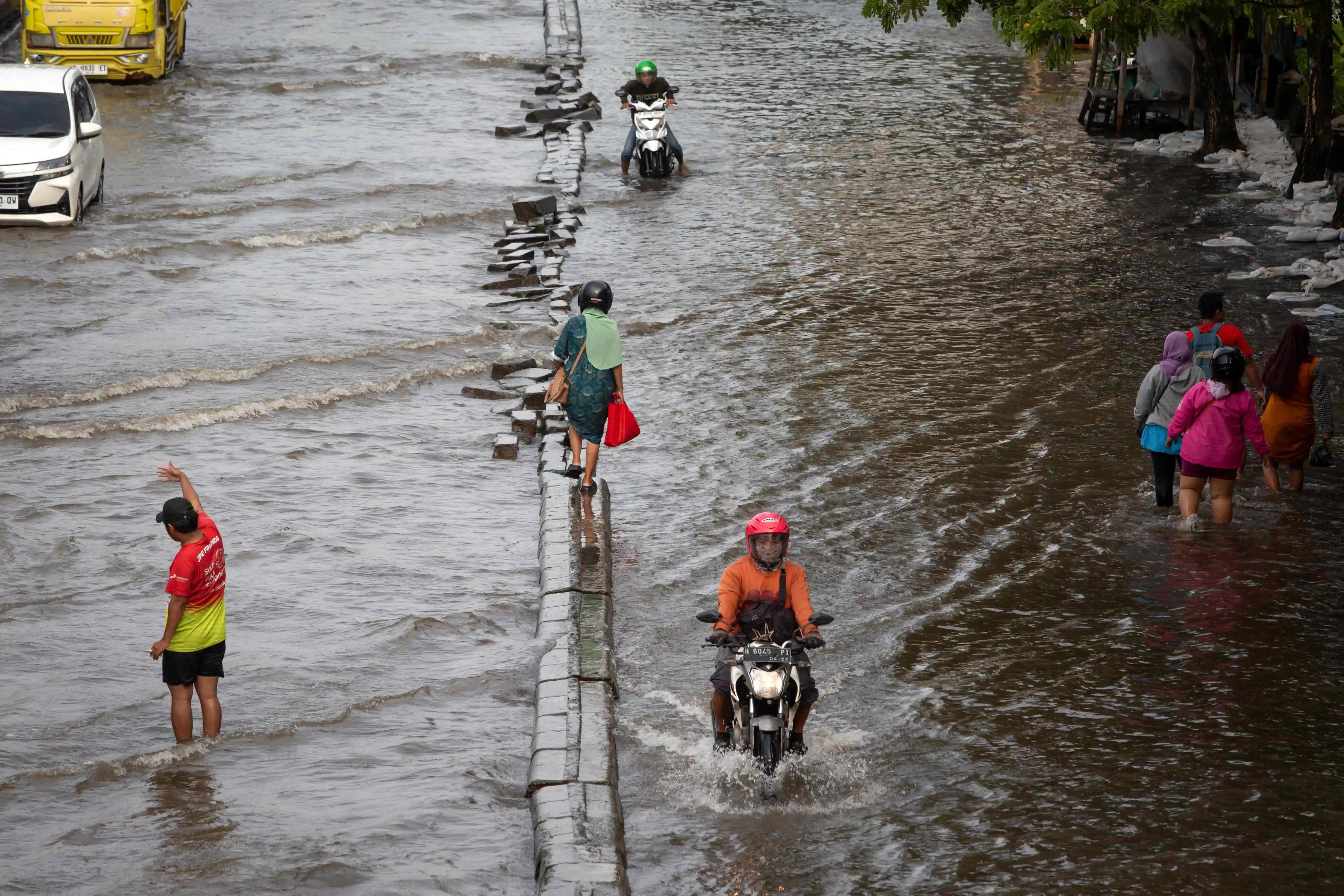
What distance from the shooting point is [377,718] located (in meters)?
8.48

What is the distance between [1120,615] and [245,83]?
24.2 meters

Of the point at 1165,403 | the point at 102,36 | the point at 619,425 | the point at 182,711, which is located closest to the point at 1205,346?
the point at 1165,403

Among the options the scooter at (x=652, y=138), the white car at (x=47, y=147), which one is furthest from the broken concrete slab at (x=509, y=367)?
the white car at (x=47, y=147)

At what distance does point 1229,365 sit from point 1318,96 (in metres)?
10.4

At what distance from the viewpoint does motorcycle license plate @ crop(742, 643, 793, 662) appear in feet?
24.0

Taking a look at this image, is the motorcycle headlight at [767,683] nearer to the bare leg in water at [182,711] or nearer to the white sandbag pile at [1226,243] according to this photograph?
the bare leg in water at [182,711]

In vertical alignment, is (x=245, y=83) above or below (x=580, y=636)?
above

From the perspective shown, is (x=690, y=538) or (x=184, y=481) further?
(x=690, y=538)

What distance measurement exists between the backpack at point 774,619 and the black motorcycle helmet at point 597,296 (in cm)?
352

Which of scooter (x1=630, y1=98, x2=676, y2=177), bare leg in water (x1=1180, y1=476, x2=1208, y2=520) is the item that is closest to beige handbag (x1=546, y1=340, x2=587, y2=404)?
bare leg in water (x1=1180, y1=476, x2=1208, y2=520)

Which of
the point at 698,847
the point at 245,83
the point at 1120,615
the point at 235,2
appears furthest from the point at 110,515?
the point at 235,2

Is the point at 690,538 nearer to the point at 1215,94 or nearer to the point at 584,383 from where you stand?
the point at 584,383

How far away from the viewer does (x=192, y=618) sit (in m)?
7.88

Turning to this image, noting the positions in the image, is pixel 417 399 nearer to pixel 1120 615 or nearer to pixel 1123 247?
pixel 1120 615
